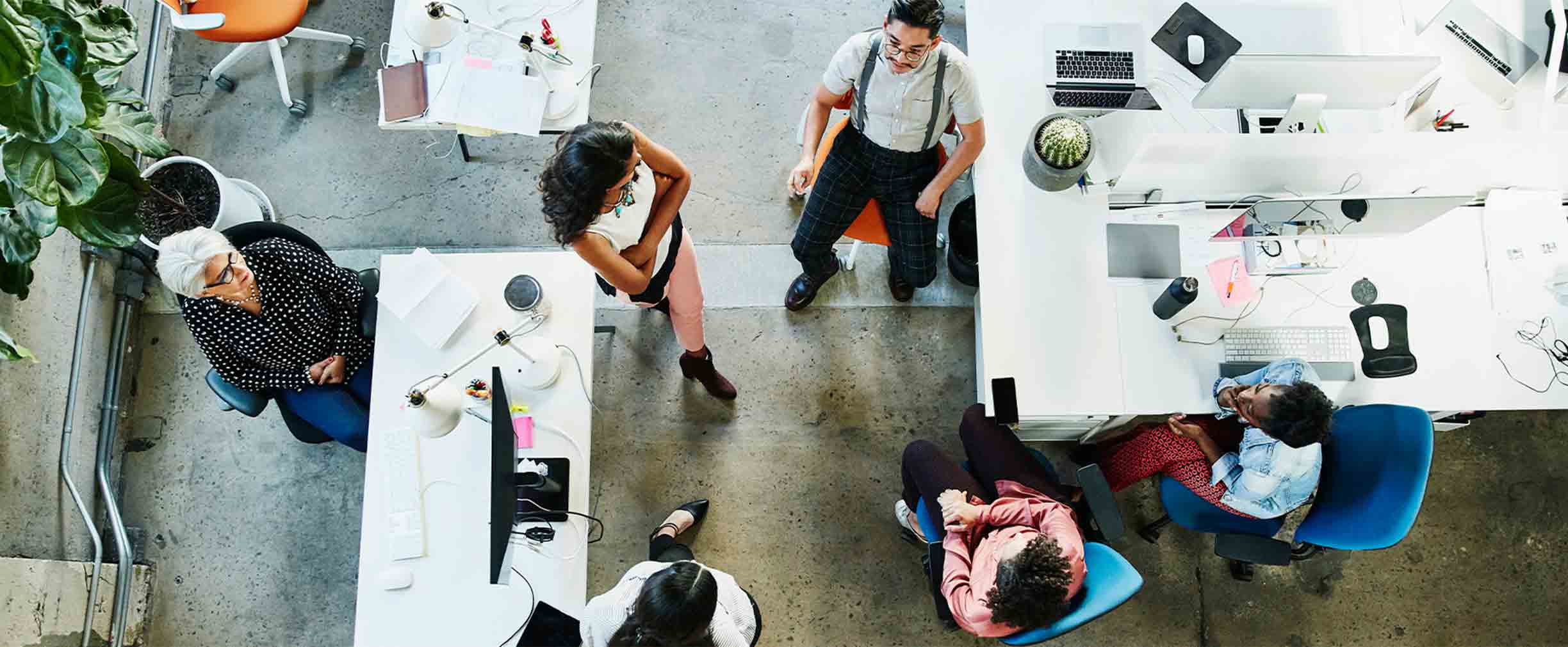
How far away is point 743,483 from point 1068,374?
127cm

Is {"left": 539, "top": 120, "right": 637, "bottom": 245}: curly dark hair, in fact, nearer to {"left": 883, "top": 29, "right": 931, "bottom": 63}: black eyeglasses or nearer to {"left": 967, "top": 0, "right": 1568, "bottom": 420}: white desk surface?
{"left": 883, "top": 29, "right": 931, "bottom": 63}: black eyeglasses

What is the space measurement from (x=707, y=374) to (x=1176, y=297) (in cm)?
155

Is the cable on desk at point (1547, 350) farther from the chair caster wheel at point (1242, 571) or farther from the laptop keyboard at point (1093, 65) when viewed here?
the laptop keyboard at point (1093, 65)

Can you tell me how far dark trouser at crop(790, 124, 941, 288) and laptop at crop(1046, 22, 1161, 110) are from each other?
45 centimetres

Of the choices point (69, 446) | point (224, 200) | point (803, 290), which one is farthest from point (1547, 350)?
point (69, 446)

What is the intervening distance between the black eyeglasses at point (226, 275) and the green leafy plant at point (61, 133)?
330mm

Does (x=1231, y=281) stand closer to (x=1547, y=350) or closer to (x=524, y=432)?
(x=1547, y=350)

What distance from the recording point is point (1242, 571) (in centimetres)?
305

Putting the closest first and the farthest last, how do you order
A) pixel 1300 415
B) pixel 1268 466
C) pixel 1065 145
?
pixel 1300 415 → pixel 1268 466 → pixel 1065 145

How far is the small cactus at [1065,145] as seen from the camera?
2473 millimetres

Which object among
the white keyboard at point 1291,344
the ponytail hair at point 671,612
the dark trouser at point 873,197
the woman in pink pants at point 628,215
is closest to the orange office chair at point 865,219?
the dark trouser at point 873,197

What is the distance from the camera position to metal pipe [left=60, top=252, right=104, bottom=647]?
114 inches

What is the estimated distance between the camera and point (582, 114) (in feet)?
9.25

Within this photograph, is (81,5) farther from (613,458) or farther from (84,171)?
(613,458)
